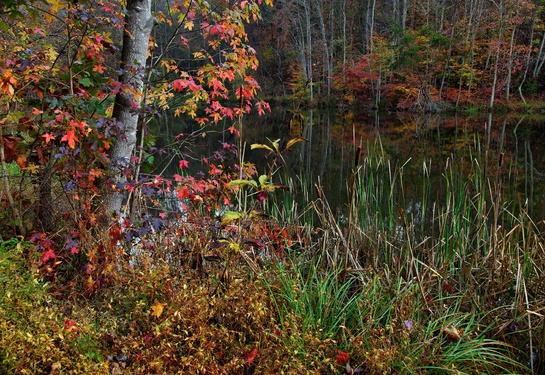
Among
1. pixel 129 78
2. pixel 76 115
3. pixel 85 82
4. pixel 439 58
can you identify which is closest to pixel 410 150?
pixel 129 78

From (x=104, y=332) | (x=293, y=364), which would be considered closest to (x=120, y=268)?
(x=104, y=332)

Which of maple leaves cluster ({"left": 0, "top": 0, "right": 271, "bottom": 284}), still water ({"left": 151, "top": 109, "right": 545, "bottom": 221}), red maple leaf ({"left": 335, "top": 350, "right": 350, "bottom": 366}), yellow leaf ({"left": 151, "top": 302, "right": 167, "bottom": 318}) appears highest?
maple leaves cluster ({"left": 0, "top": 0, "right": 271, "bottom": 284})

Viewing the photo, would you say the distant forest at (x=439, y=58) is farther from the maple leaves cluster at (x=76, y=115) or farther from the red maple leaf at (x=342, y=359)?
the red maple leaf at (x=342, y=359)

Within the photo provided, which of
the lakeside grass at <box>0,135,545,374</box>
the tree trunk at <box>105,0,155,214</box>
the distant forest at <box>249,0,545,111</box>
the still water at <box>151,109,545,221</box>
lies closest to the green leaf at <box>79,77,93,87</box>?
the tree trunk at <box>105,0,155,214</box>

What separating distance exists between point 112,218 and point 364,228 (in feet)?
6.15

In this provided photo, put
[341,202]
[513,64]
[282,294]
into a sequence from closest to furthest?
[282,294] < [341,202] < [513,64]

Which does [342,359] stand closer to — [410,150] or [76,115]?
[76,115]

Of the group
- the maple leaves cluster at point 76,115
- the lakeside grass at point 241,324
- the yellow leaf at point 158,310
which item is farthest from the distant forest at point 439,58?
the yellow leaf at point 158,310

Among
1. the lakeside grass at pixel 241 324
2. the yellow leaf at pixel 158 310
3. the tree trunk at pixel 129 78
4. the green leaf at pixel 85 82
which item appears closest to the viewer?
the lakeside grass at pixel 241 324

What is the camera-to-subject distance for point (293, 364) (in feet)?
5.64

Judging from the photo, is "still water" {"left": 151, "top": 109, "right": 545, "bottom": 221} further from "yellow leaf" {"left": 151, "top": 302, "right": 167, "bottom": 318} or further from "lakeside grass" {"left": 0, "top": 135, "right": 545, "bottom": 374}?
"yellow leaf" {"left": 151, "top": 302, "right": 167, "bottom": 318}

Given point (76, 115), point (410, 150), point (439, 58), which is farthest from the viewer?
point (439, 58)

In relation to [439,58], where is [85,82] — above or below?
below

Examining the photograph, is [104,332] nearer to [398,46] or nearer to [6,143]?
[6,143]
